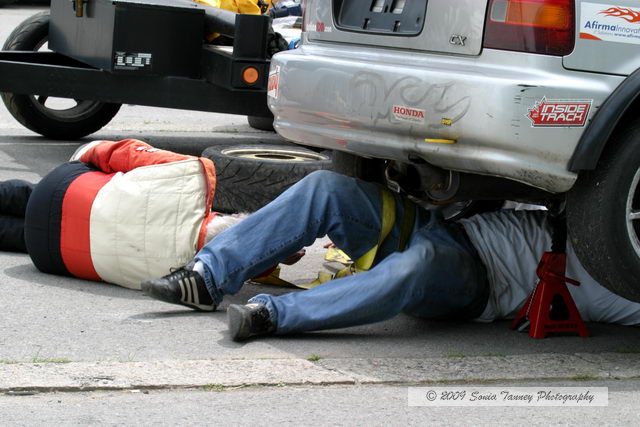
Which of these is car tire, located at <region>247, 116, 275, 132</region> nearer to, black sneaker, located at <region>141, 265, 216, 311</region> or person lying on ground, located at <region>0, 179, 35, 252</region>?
person lying on ground, located at <region>0, 179, 35, 252</region>

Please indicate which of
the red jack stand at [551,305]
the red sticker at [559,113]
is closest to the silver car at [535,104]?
the red sticker at [559,113]

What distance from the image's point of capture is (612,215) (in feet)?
12.8

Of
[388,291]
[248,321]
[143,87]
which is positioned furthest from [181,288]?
[143,87]

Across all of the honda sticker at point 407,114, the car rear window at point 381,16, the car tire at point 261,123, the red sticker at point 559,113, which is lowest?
the car tire at point 261,123

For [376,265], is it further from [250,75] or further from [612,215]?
[250,75]

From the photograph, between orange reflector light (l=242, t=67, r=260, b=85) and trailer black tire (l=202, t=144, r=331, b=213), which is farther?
orange reflector light (l=242, t=67, r=260, b=85)

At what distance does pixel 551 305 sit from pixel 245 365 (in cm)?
126

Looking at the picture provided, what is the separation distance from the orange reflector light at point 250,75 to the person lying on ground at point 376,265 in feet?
8.85

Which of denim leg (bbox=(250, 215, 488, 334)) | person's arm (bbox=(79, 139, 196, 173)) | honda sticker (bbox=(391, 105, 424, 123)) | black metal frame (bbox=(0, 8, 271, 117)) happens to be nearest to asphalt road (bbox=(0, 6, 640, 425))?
denim leg (bbox=(250, 215, 488, 334))

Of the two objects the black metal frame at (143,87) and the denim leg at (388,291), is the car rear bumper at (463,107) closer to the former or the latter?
the denim leg at (388,291)

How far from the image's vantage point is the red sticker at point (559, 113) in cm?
384

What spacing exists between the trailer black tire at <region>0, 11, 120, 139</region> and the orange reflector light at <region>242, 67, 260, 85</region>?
175 centimetres

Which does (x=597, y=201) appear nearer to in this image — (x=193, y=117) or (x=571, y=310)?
(x=571, y=310)

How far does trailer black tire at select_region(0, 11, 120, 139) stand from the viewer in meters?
8.42
